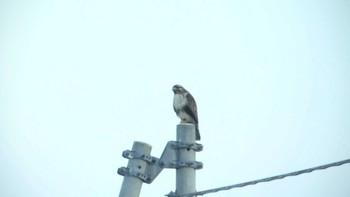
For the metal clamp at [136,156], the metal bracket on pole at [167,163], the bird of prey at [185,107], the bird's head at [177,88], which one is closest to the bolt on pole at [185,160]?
the metal bracket on pole at [167,163]

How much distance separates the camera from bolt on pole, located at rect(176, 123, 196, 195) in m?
4.94

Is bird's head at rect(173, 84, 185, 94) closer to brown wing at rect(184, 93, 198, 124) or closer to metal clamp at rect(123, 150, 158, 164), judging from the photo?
brown wing at rect(184, 93, 198, 124)

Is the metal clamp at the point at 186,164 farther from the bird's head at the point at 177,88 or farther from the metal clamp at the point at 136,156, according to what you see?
the bird's head at the point at 177,88

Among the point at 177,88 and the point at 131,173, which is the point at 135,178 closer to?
the point at 131,173

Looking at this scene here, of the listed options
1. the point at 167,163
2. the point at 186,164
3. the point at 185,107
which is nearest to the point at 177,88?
the point at 185,107

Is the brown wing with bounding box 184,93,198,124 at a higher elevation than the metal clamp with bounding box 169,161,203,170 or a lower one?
higher

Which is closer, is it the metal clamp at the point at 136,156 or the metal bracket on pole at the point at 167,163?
the metal bracket on pole at the point at 167,163

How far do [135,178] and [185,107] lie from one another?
4038mm

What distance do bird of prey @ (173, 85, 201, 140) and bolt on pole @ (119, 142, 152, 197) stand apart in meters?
3.33

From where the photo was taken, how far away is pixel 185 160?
16.5 ft

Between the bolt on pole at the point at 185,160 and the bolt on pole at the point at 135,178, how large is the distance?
1.00 ft

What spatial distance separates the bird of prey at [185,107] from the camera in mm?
8789

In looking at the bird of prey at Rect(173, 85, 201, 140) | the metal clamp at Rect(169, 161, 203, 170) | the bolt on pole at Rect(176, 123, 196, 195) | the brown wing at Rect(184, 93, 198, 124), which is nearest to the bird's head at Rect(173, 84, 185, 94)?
the bird of prey at Rect(173, 85, 201, 140)

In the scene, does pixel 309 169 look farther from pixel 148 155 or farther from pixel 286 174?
pixel 148 155
